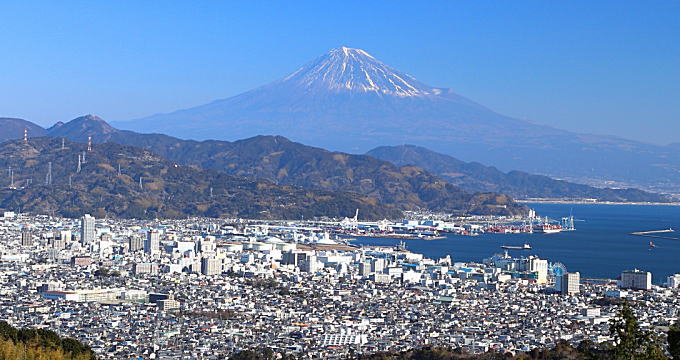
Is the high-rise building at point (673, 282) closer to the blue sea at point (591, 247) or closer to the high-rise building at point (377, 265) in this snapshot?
the blue sea at point (591, 247)

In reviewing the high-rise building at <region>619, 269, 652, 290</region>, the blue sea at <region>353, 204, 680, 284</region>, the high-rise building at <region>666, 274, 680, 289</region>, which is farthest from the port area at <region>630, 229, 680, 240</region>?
the high-rise building at <region>619, 269, 652, 290</region>

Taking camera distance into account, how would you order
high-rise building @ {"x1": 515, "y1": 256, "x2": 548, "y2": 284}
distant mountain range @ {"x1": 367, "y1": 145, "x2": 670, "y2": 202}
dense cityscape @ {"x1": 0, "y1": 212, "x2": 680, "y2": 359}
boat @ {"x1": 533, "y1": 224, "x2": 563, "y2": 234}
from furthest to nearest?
distant mountain range @ {"x1": 367, "y1": 145, "x2": 670, "y2": 202} < boat @ {"x1": 533, "y1": 224, "x2": 563, "y2": 234} < high-rise building @ {"x1": 515, "y1": 256, "x2": 548, "y2": 284} < dense cityscape @ {"x1": 0, "y1": 212, "x2": 680, "y2": 359}

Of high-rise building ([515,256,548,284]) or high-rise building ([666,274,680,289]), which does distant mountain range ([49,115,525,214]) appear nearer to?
high-rise building ([515,256,548,284])

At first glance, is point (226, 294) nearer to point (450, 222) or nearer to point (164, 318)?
point (164, 318)

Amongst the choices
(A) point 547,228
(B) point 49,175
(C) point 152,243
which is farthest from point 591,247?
(B) point 49,175

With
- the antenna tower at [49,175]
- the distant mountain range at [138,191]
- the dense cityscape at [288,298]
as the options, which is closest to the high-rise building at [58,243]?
the dense cityscape at [288,298]

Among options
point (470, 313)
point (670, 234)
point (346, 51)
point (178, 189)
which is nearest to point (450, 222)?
point (670, 234)
